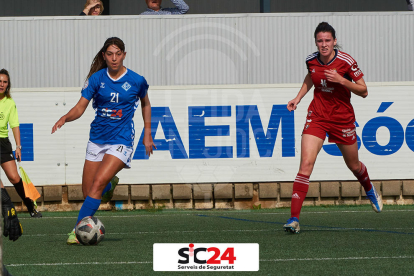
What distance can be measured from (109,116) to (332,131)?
2654 mm

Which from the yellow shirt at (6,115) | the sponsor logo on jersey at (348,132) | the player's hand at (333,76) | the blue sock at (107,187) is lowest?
the blue sock at (107,187)

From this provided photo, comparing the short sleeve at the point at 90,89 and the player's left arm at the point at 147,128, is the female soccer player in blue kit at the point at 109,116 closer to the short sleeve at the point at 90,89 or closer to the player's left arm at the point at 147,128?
the short sleeve at the point at 90,89

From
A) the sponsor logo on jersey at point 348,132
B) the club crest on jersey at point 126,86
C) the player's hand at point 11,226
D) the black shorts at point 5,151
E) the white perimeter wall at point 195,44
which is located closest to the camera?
the player's hand at point 11,226

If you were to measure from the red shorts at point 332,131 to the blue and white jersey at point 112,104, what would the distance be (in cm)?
211

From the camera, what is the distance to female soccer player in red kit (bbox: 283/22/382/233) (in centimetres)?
805

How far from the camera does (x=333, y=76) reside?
7.87m

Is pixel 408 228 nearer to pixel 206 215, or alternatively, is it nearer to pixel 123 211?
pixel 206 215

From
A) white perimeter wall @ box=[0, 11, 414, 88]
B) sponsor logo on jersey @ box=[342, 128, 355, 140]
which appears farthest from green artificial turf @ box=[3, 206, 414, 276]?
white perimeter wall @ box=[0, 11, 414, 88]

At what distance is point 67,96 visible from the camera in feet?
43.3

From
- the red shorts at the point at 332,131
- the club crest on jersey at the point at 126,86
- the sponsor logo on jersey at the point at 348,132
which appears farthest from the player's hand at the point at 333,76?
the club crest on jersey at the point at 126,86

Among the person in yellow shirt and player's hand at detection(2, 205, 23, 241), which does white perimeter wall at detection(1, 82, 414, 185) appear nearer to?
the person in yellow shirt

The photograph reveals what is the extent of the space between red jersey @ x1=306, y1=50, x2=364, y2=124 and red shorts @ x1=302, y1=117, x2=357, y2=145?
0.17ft

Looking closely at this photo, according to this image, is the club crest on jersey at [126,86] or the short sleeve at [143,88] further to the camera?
the short sleeve at [143,88]

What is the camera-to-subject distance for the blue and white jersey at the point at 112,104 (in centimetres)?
759
